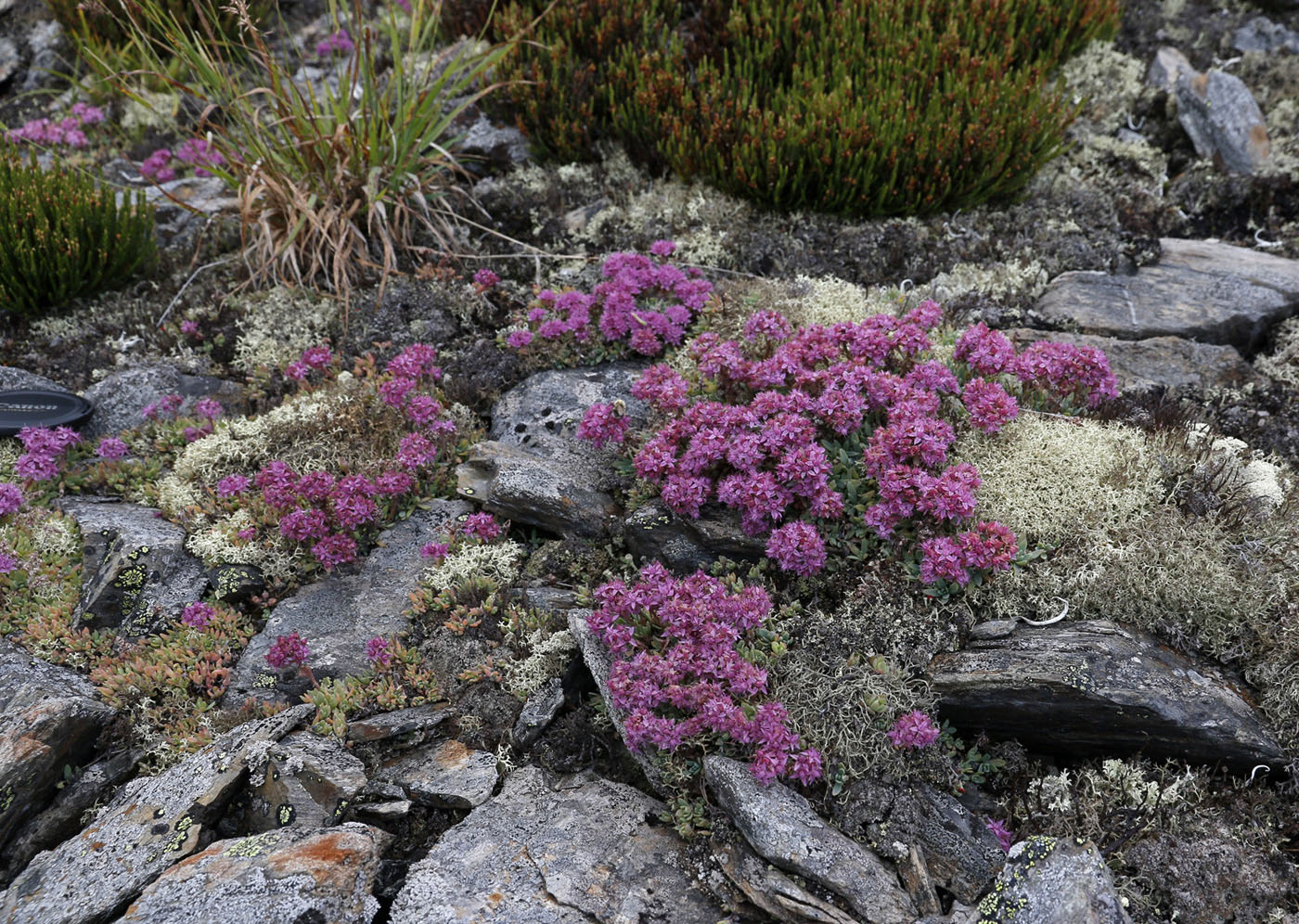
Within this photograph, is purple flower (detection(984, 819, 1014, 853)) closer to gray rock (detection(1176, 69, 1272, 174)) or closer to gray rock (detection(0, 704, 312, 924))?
gray rock (detection(0, 704, 312, 924))

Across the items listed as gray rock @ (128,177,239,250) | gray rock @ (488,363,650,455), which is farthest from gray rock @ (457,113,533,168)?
gray rock @ (488,363,650,455)

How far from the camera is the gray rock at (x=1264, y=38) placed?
9.33 meters

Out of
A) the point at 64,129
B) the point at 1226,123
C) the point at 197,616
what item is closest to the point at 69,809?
the point at 197,616

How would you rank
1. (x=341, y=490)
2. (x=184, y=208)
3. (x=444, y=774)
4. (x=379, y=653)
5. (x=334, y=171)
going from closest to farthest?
(x=444, y=774)
(x=379, y=653)
(x=341, y=490)
(x=334, y=171)
(x=184, y=208)

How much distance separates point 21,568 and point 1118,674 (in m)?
6.01

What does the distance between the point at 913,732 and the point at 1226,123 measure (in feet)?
23.8

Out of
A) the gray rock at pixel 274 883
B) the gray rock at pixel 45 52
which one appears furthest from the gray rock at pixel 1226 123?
the gray rock at pixel 45 52

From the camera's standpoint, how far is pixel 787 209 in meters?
7.79

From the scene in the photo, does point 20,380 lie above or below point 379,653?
above

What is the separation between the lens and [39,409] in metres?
6.25

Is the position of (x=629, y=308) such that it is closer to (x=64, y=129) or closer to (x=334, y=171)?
(x=334, y=171)

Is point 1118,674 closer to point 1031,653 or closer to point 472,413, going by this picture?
point 1031,653

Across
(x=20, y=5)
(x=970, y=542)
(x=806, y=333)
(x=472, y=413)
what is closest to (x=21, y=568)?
(x=472, y=413)

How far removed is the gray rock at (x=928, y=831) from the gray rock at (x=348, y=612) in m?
2.62
